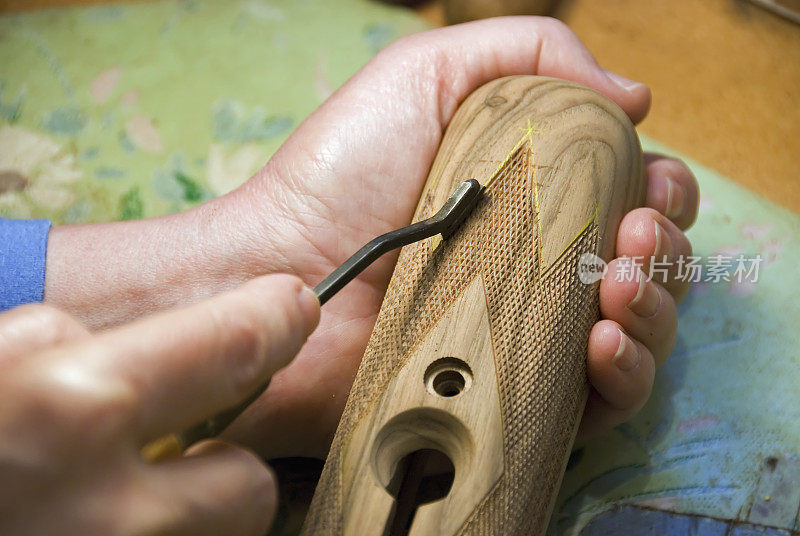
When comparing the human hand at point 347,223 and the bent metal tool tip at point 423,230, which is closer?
the bent metal tool tip at point 423,230

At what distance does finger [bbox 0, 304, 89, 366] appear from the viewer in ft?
1.25

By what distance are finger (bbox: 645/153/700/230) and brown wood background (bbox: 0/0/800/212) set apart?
22cm

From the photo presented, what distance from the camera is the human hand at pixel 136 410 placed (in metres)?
0.30

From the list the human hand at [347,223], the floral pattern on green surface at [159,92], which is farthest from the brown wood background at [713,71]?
the human hand at [347,223]

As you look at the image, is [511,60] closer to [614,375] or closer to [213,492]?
[614,375]

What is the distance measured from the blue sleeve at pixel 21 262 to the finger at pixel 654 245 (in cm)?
54

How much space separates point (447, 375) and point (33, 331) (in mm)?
259

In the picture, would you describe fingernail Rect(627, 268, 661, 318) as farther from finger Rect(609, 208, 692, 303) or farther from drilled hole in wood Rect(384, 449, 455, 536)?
drilled hole in wood Rect(384, 449, 455, 536)

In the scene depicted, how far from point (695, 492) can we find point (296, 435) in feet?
1.14

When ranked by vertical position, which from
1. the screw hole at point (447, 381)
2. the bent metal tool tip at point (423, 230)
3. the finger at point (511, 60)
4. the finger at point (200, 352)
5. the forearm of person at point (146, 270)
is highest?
the finger at point (511, 60)

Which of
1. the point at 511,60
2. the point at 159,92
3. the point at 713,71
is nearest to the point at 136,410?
the point at 511,60

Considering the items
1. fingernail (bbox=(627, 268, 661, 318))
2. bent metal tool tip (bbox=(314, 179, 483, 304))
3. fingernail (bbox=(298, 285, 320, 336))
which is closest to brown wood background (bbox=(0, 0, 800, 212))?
fingernail (bbox=(627, 268, 661, 318))

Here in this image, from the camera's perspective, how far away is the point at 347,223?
0.68 m

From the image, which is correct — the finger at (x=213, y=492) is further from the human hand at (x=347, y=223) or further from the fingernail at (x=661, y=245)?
the fingernail at (x=661, y=245)
